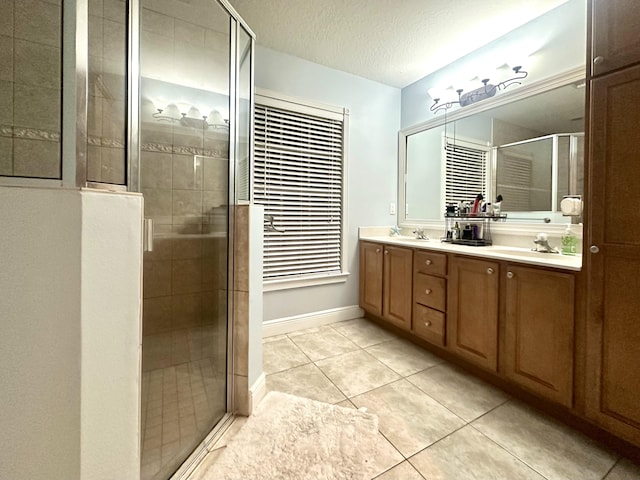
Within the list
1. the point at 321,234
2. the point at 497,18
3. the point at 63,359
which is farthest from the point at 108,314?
the point at 497,18

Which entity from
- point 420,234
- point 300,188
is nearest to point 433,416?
point 420,234

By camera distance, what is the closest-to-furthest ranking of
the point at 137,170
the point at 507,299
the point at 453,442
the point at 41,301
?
the point at 41,301 < the point at 137,170 < the point at 453,442 < the point at 507,299

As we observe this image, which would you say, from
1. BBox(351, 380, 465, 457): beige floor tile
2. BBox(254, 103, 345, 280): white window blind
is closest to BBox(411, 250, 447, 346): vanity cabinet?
BBox(351, 380, 465, 457): beige floor tile

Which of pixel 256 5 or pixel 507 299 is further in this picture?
pixel 256 5

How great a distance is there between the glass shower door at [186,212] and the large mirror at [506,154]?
2081 mm

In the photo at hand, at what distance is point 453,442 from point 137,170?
1.78 meters

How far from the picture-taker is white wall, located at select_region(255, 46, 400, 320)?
8.07 feet

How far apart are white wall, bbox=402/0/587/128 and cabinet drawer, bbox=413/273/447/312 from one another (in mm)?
1651

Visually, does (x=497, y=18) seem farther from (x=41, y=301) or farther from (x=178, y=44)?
(x=41, y=301)

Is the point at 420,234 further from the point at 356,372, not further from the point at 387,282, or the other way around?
the point at 356,372

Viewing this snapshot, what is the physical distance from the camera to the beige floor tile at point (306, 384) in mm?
1632

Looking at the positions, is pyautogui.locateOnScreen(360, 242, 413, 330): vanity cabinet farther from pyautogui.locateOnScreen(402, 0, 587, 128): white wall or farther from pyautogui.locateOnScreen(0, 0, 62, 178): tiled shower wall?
pyautogui.locateOnScreen(0, 0, 62, 178): tiled shower wall

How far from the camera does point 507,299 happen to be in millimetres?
1603

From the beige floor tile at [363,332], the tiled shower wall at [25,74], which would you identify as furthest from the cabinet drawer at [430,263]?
the tiled shower wall at [25,74]
